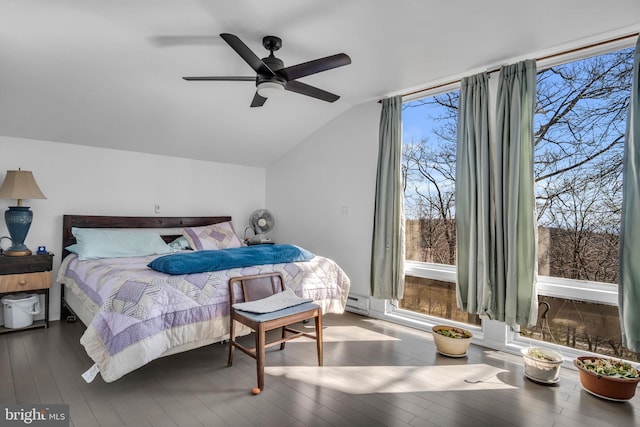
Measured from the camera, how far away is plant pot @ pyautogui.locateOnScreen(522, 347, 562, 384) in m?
2.41

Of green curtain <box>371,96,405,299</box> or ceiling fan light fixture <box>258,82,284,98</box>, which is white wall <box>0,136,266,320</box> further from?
ceiling fan light fixture <box>258,82,284,98</box>

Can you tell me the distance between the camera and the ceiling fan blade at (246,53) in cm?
206

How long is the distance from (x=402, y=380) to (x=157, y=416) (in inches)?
61.5

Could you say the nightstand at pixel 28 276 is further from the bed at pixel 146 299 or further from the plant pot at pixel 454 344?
the plant pot at pixel 454 344

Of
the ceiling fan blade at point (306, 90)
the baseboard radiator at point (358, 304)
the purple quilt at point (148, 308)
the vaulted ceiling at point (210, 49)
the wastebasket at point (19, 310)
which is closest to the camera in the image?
the purple quilt at point (148, 308)

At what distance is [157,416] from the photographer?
1991 mm

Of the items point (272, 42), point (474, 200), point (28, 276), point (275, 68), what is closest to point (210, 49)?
point (272, 42)

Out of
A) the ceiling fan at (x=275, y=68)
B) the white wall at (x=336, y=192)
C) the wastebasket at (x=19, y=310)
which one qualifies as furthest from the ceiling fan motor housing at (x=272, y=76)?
the wastebasket at (x=19, y=310)

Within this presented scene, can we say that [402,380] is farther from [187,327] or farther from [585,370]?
[187,327]

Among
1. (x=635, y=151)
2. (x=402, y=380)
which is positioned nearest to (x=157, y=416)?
(x=402, y=380)

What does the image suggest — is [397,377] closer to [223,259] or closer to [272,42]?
[223,259]

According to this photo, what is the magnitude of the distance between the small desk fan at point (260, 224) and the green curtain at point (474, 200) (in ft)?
8.33

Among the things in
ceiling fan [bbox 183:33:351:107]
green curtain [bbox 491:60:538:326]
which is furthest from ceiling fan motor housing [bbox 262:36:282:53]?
green curtain [bbox 491:60:538:326]

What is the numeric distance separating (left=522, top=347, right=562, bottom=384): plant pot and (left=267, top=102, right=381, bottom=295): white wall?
71.7 inches
